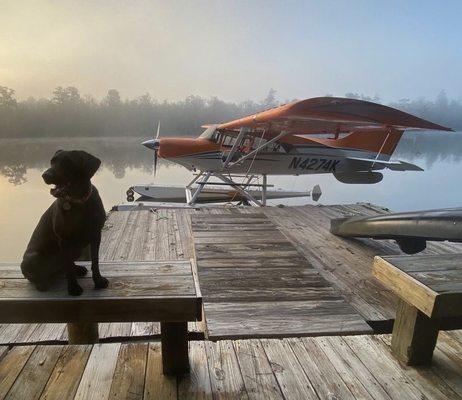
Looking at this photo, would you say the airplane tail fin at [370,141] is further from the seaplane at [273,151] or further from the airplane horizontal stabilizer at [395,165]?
the airplane horizontal stabilizer at [395,165]

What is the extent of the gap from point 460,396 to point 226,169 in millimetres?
5329

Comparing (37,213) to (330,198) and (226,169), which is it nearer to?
(226,169)

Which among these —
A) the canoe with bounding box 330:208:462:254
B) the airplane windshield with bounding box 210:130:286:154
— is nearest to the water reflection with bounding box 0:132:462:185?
the airplane windshield with bounding box 210:130:286:154

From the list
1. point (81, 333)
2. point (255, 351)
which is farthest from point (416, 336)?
point (81, 333)

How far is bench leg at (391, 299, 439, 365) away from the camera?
4.00 ft

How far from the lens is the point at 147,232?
333 centimetres

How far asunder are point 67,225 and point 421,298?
109 cm

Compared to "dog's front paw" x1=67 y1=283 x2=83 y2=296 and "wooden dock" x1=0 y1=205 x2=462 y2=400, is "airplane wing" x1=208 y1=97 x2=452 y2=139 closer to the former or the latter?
"wooden dock" x1=0 y1=205 x2=462 y2=400

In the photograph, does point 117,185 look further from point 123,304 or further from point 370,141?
point 123,304

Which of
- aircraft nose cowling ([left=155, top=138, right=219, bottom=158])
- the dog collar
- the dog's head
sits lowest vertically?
aircraft nose cowling ([left=155, top=138, right=219, bottom=158])

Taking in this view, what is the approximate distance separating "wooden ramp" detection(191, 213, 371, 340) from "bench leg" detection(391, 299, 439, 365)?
37 centimetres

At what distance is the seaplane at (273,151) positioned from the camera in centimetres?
562

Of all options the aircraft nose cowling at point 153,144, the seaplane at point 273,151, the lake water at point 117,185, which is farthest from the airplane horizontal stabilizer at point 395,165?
the aircraft nose cowling at point 153,144

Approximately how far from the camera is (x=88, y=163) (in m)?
0.95
